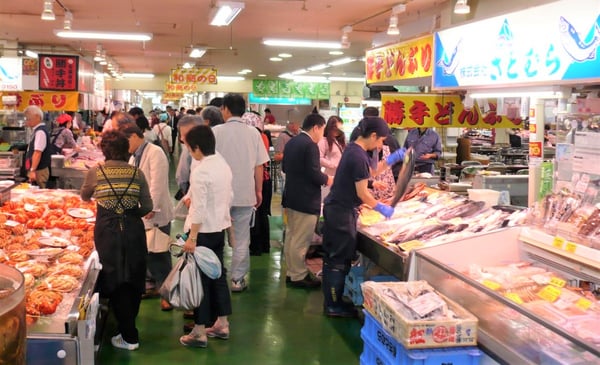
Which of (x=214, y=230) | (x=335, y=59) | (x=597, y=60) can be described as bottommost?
(x=214, y=230)

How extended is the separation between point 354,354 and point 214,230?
5.17 feet

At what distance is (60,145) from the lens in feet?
38.9

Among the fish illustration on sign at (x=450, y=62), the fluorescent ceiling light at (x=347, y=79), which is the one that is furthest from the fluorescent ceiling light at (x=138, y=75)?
the fish illustration on sign at (x=450, y=62)

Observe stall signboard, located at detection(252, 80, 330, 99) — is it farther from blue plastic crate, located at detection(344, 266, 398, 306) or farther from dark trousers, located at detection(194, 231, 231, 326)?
dark trousers, located at detection(194, 231, 231, 326)

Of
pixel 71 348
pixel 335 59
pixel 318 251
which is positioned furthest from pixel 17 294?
pixel 335 59

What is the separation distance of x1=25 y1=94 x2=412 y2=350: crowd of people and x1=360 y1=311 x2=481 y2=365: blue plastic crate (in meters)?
1.77

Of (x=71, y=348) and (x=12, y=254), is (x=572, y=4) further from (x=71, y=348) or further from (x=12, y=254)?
(x=12, y=254)

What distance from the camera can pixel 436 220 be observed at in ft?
18.0

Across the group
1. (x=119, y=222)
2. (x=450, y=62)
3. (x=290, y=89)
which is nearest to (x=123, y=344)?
(x=119, y=222)

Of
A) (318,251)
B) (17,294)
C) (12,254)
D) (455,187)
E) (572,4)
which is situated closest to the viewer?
(17,294)

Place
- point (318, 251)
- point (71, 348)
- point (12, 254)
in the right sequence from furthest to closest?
point (318, 251), point (12, 254), point (71, 348)

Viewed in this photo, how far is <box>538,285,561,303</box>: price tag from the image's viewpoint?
3641mm

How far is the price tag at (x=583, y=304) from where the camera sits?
3479 millimetres

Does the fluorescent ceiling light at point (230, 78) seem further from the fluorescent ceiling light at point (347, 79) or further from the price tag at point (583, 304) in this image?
Answer: the price tag at point (583, 304)
